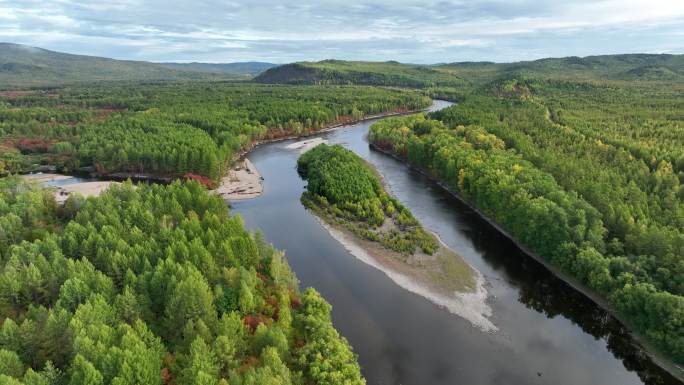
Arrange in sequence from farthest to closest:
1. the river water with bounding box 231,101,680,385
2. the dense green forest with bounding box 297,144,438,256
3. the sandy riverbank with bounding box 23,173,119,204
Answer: the sandy riverbank with bounding box 23,173,119,204, the dense green forest with bounding box 297,144,438,256, the river water with bounding box 231,101,680,385

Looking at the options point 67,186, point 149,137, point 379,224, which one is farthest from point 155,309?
point 149,137

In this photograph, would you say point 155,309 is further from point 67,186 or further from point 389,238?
point 67,186

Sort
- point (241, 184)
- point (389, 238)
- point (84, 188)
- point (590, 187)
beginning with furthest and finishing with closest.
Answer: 1. point (241, 184)
2. point (84, 188)
3. point (389, 238)
4. point (590, 187)

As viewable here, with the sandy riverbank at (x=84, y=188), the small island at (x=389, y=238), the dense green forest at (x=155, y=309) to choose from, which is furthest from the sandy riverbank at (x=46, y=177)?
the small island at (x=389, y=238)

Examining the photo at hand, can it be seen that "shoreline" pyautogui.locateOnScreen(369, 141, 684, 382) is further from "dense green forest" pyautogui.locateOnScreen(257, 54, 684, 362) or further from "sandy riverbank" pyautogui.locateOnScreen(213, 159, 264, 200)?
"sandy riverbank" pyautogui.locateOnScreen(213, 159, 264, 200)

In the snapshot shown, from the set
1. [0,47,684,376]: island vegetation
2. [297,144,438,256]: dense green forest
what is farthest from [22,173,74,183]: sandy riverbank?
[297,144,438,256]: dense green forest

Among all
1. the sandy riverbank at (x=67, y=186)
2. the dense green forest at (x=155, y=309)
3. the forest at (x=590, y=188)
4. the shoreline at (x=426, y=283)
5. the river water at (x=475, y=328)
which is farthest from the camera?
the sandy riverbank at (x=67, y=186)

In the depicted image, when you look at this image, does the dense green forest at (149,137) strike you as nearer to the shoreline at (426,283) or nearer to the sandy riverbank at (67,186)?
the sandy riverbank at (67,186)
